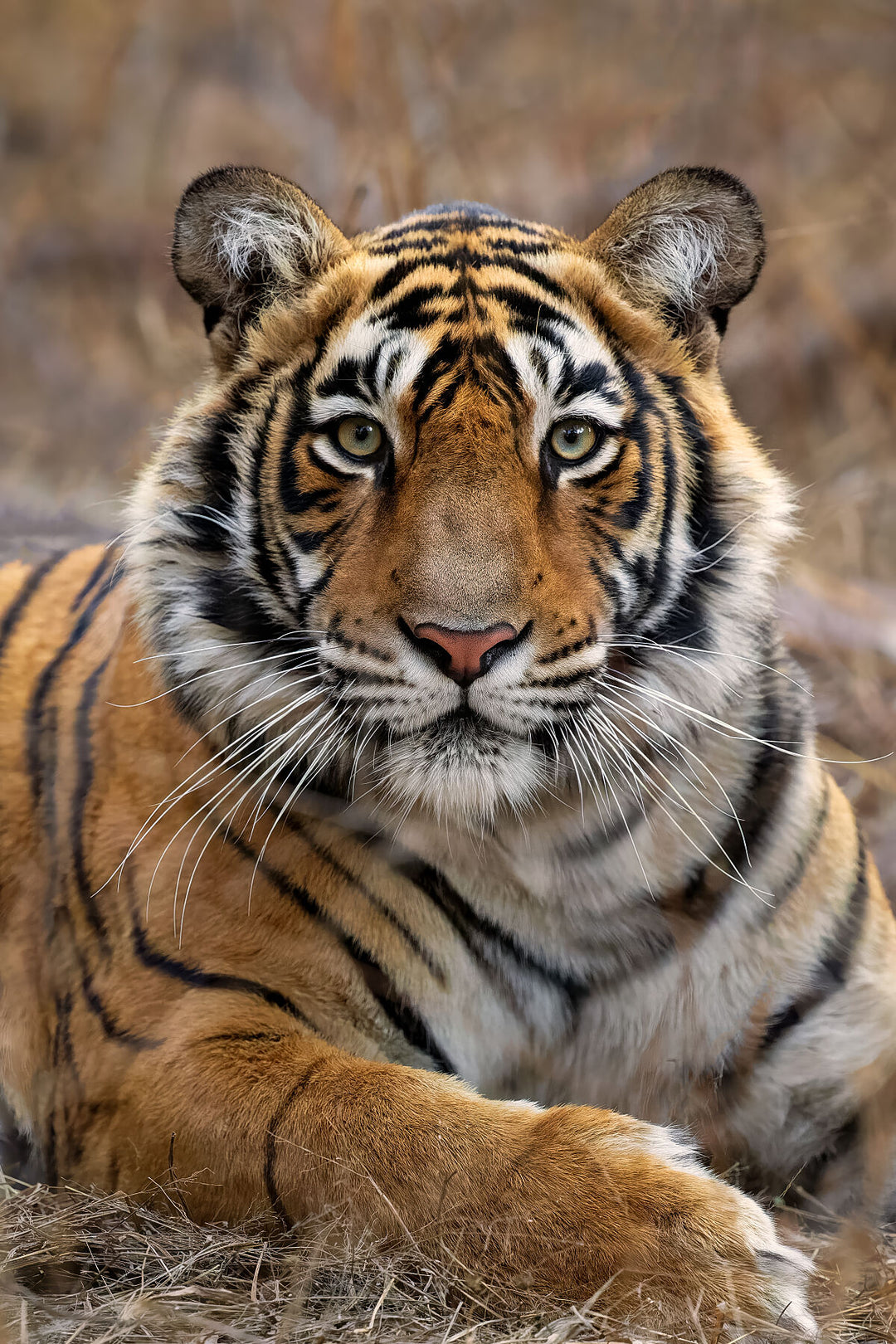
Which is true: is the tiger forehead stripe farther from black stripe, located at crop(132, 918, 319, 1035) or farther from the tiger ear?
black stripe, located at crop(132, 918, 319, 1035)

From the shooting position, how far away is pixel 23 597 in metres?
2.37

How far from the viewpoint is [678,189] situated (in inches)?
72.2

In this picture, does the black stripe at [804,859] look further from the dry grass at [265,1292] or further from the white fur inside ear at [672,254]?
the white fur inside ear at [672,254]

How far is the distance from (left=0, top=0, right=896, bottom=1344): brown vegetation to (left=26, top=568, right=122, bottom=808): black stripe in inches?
8.8

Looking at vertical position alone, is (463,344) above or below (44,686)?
above

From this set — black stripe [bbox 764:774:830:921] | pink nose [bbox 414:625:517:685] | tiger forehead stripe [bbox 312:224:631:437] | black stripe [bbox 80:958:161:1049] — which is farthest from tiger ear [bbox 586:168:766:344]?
black stripe [bbox 80:958:161:1049]

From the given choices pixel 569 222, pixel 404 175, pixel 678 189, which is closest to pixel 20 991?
pixel 678 189

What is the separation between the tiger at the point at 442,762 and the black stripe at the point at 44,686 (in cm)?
2

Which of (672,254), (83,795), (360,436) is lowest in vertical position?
(83,795)

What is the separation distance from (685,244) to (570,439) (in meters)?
0.41

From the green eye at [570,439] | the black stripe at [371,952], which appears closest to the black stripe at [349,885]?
Answer: the black stripe at [371,952]

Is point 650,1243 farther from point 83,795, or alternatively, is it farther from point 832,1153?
point 83,795

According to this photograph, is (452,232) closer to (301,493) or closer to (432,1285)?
(301,493)

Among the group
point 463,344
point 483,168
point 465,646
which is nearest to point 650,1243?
point 465,646
